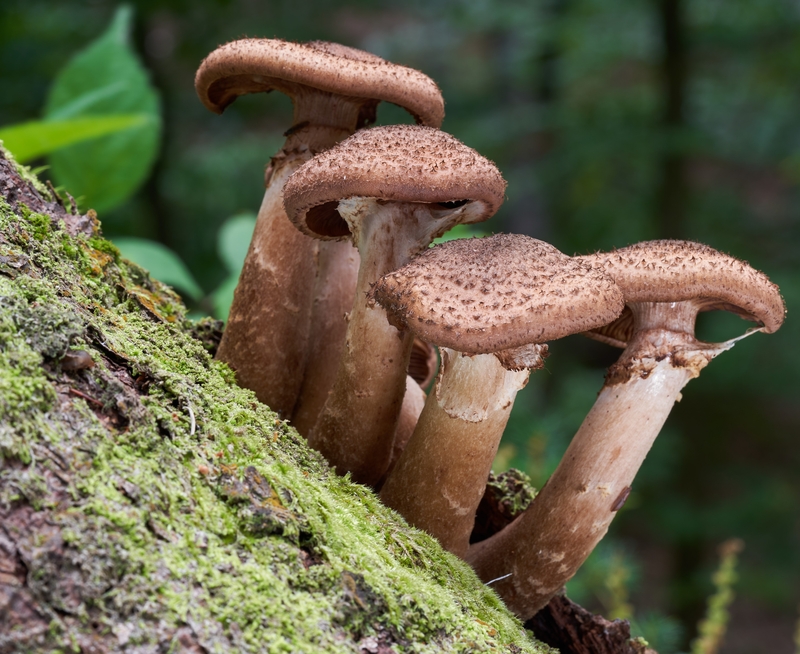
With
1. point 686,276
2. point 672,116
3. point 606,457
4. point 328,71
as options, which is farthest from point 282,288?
point 672,116

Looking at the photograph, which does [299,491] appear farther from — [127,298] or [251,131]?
[251,131]

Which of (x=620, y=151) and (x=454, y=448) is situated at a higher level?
(x=620, y=151)

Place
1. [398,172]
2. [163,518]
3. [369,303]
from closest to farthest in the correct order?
[163,518], [398,172], [369,303]

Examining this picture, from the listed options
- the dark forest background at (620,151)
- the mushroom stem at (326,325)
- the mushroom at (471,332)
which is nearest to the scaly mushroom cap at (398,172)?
the mushroom at (471,332)

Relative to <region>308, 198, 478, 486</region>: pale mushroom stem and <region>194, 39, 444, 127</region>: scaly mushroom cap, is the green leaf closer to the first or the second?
<region>194, 39, 444, 127</region>: scaly mushroom cap

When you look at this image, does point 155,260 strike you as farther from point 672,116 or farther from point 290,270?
point 672,116

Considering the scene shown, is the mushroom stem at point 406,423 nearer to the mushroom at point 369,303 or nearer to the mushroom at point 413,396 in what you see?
the mushroom at point 413,396
